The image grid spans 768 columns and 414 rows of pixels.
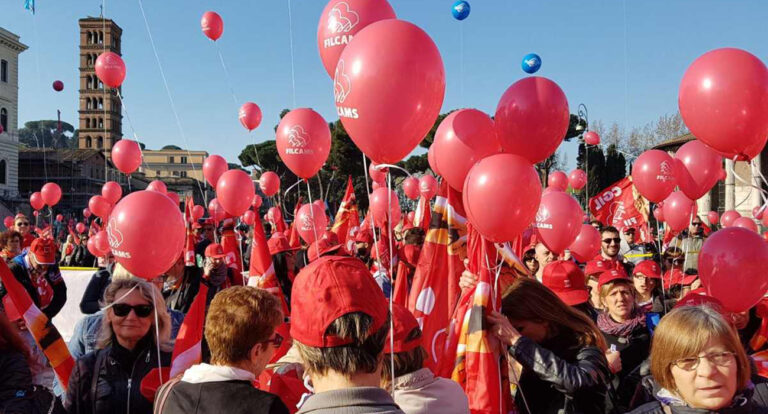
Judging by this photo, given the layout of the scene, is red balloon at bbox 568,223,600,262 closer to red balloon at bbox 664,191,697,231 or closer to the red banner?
red balloon at bbox 664,191,697,231

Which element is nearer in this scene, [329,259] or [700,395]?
[329,259]

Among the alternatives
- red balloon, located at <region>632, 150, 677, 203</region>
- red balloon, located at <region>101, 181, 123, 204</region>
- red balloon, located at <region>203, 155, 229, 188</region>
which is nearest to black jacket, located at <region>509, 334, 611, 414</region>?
red balloon, located at <region>632, 150, 677, 203</region>

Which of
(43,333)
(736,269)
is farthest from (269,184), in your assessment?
(736,269)

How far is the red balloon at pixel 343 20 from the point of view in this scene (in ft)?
12.4

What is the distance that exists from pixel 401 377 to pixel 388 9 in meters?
2.68

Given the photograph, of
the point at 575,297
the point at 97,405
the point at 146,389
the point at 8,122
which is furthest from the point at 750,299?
the point at 8,122

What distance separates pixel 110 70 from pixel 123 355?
7135 millimetres

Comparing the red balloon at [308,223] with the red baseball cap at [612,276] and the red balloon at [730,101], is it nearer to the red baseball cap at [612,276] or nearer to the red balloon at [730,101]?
the red baseball cap at [612,276]

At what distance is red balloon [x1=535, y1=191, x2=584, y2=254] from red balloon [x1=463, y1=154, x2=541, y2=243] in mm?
1597

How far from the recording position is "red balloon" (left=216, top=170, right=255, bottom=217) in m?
6.80

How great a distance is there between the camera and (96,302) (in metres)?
5.40

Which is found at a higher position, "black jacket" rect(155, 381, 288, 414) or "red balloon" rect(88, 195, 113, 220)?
"red balloon" rect(88, 195, 113, 220)

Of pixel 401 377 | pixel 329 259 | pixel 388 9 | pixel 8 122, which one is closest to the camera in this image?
pixel 329 259

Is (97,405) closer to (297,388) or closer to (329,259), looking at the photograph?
(297,388)
